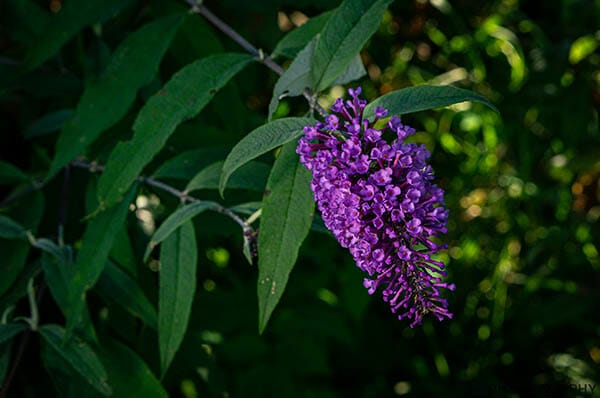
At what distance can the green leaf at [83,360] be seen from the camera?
158 cm

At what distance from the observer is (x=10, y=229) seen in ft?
5.74

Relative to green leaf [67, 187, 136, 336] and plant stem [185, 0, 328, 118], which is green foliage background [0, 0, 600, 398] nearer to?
plant stem [185, 0, 328, 118]

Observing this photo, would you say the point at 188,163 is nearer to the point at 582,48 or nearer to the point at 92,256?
the point at 92,256

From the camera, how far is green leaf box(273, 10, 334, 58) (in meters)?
1.58

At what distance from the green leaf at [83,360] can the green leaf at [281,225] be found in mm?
555

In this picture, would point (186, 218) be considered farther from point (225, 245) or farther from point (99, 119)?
point (225, 245)

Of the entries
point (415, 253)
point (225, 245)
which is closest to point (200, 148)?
point (415, 253)

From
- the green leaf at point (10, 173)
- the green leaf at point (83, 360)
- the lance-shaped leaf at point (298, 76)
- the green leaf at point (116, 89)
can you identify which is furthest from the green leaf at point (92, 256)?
the lance-shaped leaf at point (298, 76)

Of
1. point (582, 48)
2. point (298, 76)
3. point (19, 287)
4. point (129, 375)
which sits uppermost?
point (298, 76)

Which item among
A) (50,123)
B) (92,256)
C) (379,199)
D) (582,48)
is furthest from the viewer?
(582,48)

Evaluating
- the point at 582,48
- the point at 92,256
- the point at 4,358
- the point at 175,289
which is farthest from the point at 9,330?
the point at 582,48

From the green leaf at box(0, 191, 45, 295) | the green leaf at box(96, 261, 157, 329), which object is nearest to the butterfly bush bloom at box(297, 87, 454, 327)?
the green leaf at box(96, 261, 157, 329)

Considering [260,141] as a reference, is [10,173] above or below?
below

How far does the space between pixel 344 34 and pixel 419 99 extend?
21 centimetres
